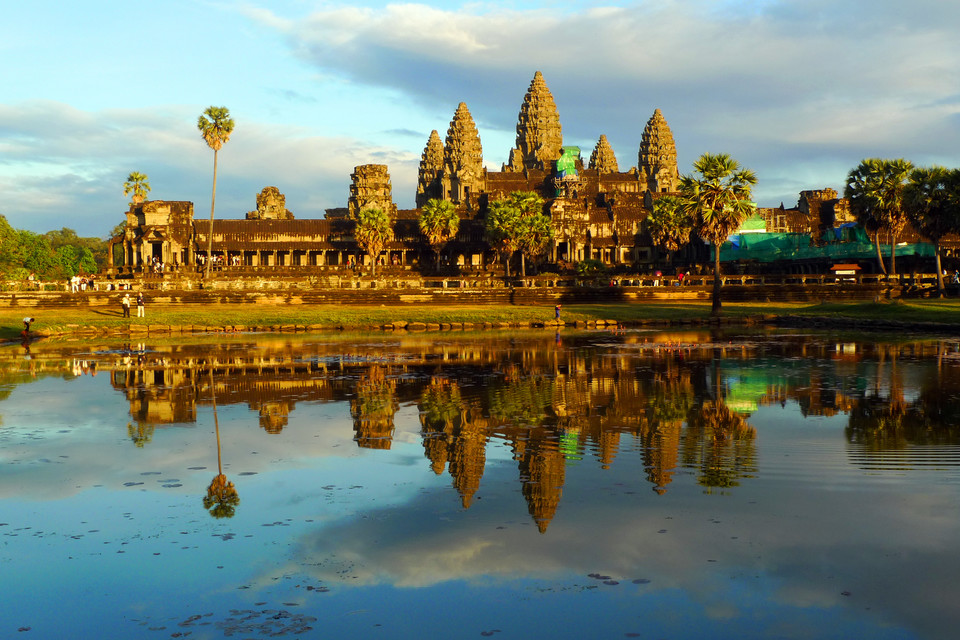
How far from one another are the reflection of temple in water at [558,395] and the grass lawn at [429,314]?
12783 mm

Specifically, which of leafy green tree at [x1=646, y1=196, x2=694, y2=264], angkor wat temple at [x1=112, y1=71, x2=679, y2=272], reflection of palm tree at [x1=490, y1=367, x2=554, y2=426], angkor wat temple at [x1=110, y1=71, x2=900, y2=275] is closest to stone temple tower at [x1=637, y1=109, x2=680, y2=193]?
angkor wat temple at [x1=112, y1=71, x2=679, y2=272]

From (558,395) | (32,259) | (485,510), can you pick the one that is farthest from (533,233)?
(32,259)

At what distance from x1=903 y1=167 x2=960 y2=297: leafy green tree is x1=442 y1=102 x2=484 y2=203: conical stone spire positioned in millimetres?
91573

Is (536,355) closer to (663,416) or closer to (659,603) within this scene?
(663,416)

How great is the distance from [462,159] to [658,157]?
1362 inches

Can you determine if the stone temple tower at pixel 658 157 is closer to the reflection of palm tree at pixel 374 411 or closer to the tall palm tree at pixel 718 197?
the tall palm tree at pixel 718 197

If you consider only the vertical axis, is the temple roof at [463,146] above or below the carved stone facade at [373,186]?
above

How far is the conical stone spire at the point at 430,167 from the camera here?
172m

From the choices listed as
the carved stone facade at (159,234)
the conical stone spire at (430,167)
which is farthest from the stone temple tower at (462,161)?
the carved stone facade at (159,234)

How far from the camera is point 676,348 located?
33438mm

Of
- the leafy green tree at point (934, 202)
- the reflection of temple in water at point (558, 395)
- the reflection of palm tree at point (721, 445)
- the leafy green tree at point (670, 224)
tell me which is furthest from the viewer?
Result: the leafy green tree at point (670, 224)

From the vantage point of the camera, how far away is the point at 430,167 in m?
174

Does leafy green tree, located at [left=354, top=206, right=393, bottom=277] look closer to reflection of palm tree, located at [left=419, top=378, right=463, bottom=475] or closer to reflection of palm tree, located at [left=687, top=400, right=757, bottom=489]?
reflection of palm tree, located at [left=419, top=378, right=463, bottom=475]

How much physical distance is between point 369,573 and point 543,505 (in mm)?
2884
